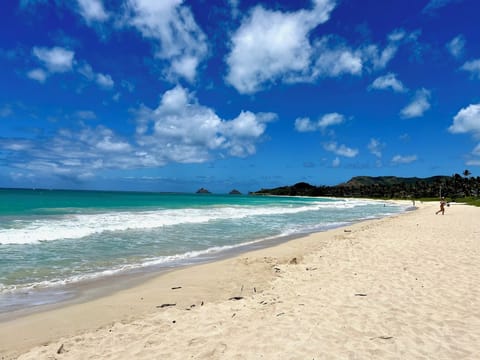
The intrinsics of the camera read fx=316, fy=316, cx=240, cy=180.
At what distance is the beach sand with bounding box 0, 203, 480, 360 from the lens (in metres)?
4.45

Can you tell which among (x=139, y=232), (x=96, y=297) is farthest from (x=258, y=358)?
(x=139, y=232)

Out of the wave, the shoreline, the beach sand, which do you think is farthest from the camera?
the wave

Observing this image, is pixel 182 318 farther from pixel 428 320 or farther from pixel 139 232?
pixel 139 232

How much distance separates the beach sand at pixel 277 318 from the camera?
175 inches

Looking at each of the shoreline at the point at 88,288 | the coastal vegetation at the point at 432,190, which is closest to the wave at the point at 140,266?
the shoreline at the point at 88,288

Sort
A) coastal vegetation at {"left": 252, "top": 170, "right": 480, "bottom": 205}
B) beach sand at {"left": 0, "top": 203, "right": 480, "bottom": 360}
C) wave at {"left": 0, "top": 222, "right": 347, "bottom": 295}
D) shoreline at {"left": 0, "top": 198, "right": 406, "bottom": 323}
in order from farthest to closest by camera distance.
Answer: coastal vegetation at {"left": 252, "top": 170, "right": 480, "bottom": 205} → wave at {"left": 0, "top": 222, "right": 347, "bottom": 295} → shoreline at {"left": 0, "top": 198, "right": 406, "bottom": 323} → beach sand at {"left": 0, "top": 203, "right": 480, "bottom": 360}

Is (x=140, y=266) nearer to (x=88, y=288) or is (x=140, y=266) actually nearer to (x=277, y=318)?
(x=88, y=288)

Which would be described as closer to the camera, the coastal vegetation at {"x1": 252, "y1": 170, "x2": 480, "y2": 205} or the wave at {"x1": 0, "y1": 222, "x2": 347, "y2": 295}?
the wave at {"x1": 0, "y1": 222, "x2": 347, "y2": 295}

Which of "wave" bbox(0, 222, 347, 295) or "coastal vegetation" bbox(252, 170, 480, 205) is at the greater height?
"coastal vegetation" bbox(252, 170, 480, 205)

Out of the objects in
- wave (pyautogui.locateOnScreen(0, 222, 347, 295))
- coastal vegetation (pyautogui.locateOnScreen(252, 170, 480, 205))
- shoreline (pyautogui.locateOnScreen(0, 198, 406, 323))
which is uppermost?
coastal vegetation (pyautogui.locateOnScreen(252, 170, 480, 205))

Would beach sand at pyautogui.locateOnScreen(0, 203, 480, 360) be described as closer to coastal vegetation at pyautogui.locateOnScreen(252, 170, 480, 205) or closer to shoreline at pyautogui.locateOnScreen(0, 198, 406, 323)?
shoreline at pyautogui.locateOnScreen(0, 198, 406, 323)

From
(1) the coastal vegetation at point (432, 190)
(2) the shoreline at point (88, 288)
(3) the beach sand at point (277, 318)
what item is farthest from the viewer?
(1) the coastal vegetation at point (432, 190)

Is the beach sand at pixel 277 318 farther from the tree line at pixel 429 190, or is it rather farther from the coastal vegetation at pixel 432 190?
the tree line at pixel 429 190

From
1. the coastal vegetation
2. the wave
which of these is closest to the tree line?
the coastal vegetation
